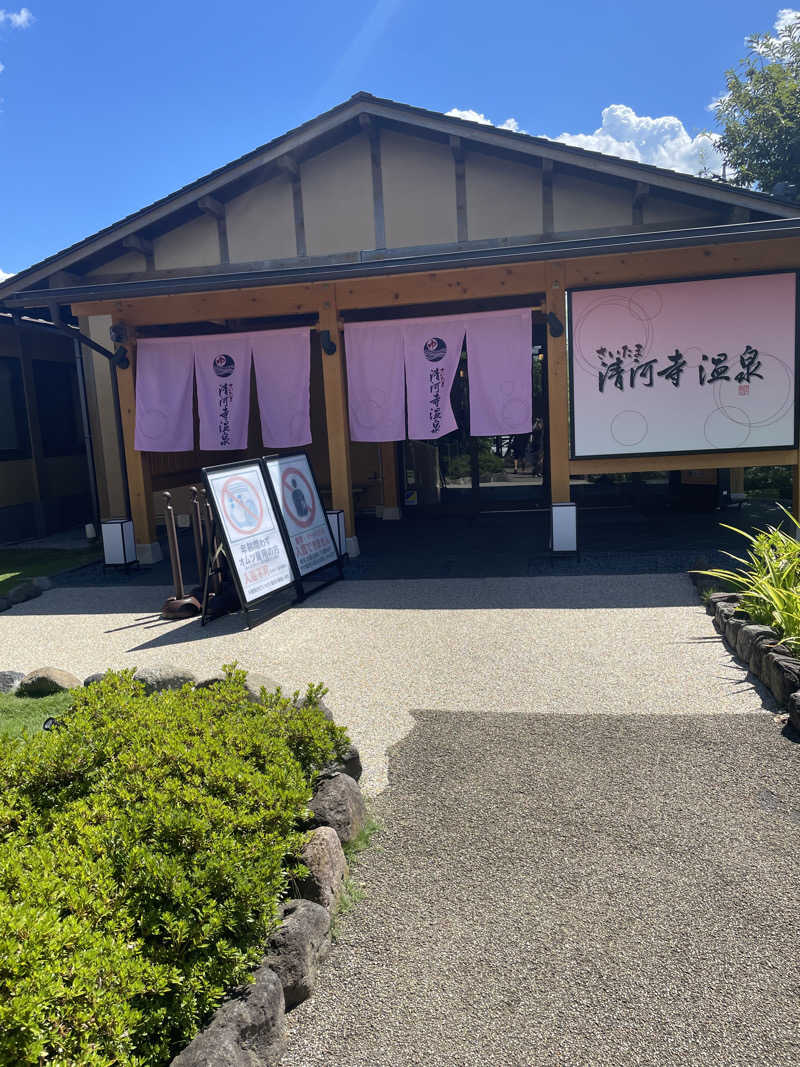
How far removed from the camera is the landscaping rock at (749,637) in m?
6.11

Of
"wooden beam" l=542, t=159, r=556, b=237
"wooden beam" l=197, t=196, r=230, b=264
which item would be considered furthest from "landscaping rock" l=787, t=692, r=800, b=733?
"wooden beam" l=197, t=196, r=230, b=264

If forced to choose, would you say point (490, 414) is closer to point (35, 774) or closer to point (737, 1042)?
point (35, 774)

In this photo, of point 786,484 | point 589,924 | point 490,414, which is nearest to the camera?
point 589,924

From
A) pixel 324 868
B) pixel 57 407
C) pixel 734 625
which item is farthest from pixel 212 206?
pixel 324 868

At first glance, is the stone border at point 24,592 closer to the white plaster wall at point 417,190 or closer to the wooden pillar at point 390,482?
the wooden pillar at point 390,482

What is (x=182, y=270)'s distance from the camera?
12586mm

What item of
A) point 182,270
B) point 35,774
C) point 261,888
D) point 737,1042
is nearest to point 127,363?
point 182,270

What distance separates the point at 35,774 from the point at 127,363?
8.77m

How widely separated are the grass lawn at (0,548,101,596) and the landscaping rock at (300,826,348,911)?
8376 mm

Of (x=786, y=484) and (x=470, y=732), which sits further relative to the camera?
(x=786, y=484)

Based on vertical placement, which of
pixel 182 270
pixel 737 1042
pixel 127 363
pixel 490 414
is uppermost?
pixel 182 270

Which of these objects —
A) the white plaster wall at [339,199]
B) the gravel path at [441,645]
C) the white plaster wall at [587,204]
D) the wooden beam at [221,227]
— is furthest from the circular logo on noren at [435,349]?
the wooden beam at [221,227]

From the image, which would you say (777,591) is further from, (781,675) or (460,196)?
(460,196)

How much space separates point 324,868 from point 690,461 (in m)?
8.34
